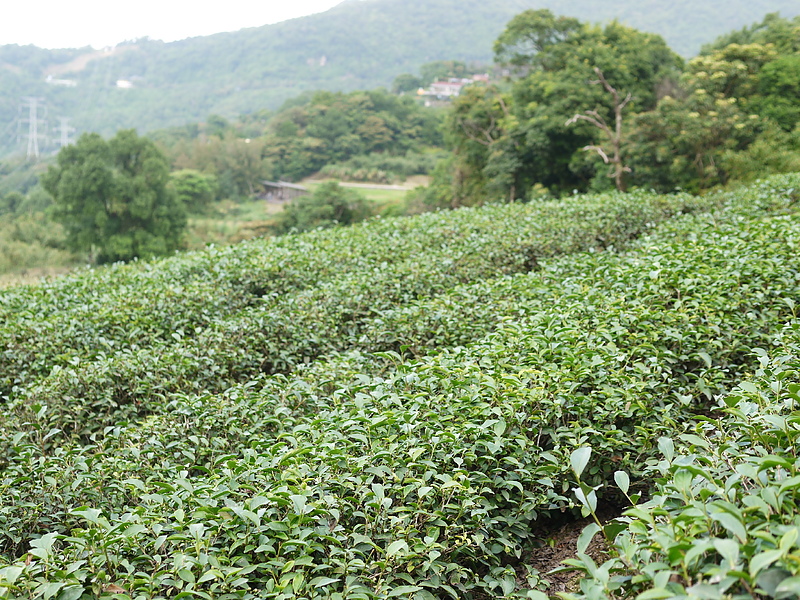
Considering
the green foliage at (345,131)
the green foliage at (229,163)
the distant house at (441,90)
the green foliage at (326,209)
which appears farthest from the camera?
the distant house at (441,90)

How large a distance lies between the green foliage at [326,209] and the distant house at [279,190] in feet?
49.7

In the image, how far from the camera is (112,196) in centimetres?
2384

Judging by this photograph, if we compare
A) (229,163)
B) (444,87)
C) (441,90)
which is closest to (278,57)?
(444,87)

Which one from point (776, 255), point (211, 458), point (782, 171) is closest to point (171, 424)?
point (211, 458)

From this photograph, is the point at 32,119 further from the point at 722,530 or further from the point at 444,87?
the point at 722,530

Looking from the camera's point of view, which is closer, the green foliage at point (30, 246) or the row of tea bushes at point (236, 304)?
the row of tea bushes at point (236, 304)

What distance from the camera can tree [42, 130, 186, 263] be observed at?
76.6ft

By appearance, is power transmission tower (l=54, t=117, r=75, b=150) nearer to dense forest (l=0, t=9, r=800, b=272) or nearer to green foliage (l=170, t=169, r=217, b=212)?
dense forest (l=0, t=9, r=800, b=272)

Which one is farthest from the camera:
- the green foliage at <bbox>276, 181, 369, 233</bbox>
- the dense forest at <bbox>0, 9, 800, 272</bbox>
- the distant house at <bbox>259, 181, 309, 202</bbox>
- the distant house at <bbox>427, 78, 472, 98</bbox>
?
the distant house at <bbox>427, 78, 472, 98</bbox>

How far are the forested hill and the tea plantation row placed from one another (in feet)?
283

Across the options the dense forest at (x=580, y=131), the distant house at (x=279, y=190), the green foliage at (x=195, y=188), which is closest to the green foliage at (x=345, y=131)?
the distant house at (x=279, y=190)

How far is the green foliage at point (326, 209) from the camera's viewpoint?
27.9 meters

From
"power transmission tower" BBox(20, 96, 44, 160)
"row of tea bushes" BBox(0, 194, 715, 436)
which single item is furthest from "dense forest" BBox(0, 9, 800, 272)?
"power transmission tower" BBox(20, 96, 44, 160)

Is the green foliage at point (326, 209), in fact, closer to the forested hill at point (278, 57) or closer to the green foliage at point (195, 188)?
the green foliage at point (195, 188)
